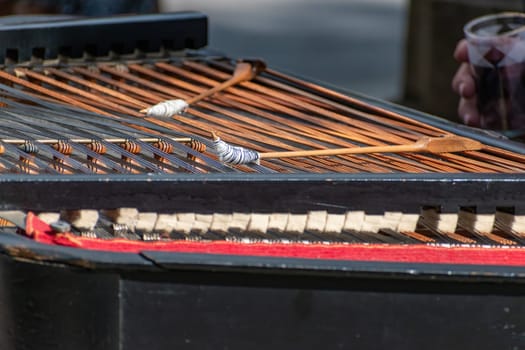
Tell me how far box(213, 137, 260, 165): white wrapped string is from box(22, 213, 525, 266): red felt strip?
323mm

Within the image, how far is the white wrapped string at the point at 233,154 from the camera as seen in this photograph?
6.37 ft

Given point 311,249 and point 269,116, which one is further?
point 269,116

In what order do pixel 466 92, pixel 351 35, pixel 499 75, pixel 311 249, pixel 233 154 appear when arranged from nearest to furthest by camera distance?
1. pixel 311 249
2. pixel 233 154
3. pixel 499 75
4. pixel 466 92
5. pixel 351 35

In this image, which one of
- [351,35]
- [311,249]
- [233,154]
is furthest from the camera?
[351,35]

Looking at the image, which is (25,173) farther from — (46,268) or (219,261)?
(219,261)

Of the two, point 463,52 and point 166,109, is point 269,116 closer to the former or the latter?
point 166,109

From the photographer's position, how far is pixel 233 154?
6.39ft

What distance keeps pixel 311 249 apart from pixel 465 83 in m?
1.50

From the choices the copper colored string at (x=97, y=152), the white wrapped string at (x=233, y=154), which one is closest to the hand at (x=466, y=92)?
the white wrapped string at (x=233, y=154)

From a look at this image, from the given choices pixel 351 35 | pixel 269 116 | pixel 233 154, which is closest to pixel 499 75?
pixel 269 116

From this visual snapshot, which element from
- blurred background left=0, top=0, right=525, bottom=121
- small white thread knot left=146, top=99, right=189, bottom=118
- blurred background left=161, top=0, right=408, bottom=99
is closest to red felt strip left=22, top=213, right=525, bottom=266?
small white thread knot left=146, top=99, right=189, bottom=118

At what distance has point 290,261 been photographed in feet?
4.97

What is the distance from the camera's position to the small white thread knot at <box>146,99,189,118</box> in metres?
2.32

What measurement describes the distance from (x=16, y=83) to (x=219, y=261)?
3.81 ft
